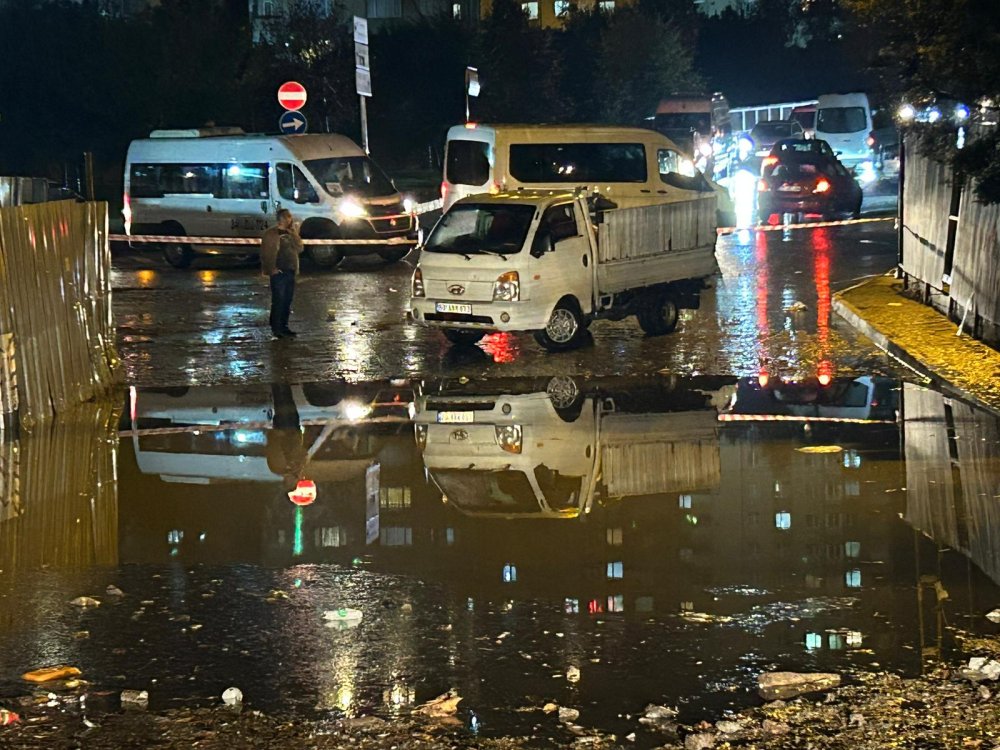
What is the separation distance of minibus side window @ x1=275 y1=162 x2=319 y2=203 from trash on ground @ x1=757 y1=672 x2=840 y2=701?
22.1m

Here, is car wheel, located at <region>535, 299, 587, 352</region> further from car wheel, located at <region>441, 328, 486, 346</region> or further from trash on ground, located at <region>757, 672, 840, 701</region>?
trash on ground, located at <region>757, 672, 840, 701</region>

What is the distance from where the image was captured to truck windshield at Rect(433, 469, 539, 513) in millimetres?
10555

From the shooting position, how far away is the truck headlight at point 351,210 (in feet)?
91.6

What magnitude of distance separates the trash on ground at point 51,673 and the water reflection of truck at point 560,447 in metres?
3.58

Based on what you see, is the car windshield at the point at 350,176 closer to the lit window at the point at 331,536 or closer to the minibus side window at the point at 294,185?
the minibus side window at the point at 294,185

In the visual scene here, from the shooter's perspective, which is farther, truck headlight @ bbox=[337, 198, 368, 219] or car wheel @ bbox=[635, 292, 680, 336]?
truck headlight @ bbox=[337, 198, 368, 219]

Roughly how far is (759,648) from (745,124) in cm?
6779

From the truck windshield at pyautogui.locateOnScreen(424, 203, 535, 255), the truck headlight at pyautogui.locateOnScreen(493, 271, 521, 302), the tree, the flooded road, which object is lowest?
the flooded road

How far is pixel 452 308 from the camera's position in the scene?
57.9 feet

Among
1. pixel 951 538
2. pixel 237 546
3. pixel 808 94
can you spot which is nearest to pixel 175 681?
pixel 237 546

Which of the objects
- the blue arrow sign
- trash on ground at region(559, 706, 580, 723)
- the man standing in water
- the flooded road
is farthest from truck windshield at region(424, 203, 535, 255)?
the blue arrow sign

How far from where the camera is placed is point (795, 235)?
30.8 metres

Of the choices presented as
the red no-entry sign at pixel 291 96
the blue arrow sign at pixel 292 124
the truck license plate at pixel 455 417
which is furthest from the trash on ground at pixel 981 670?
the red no-entry sign at pixel 291 96

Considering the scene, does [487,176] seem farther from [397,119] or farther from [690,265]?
[397,119]
